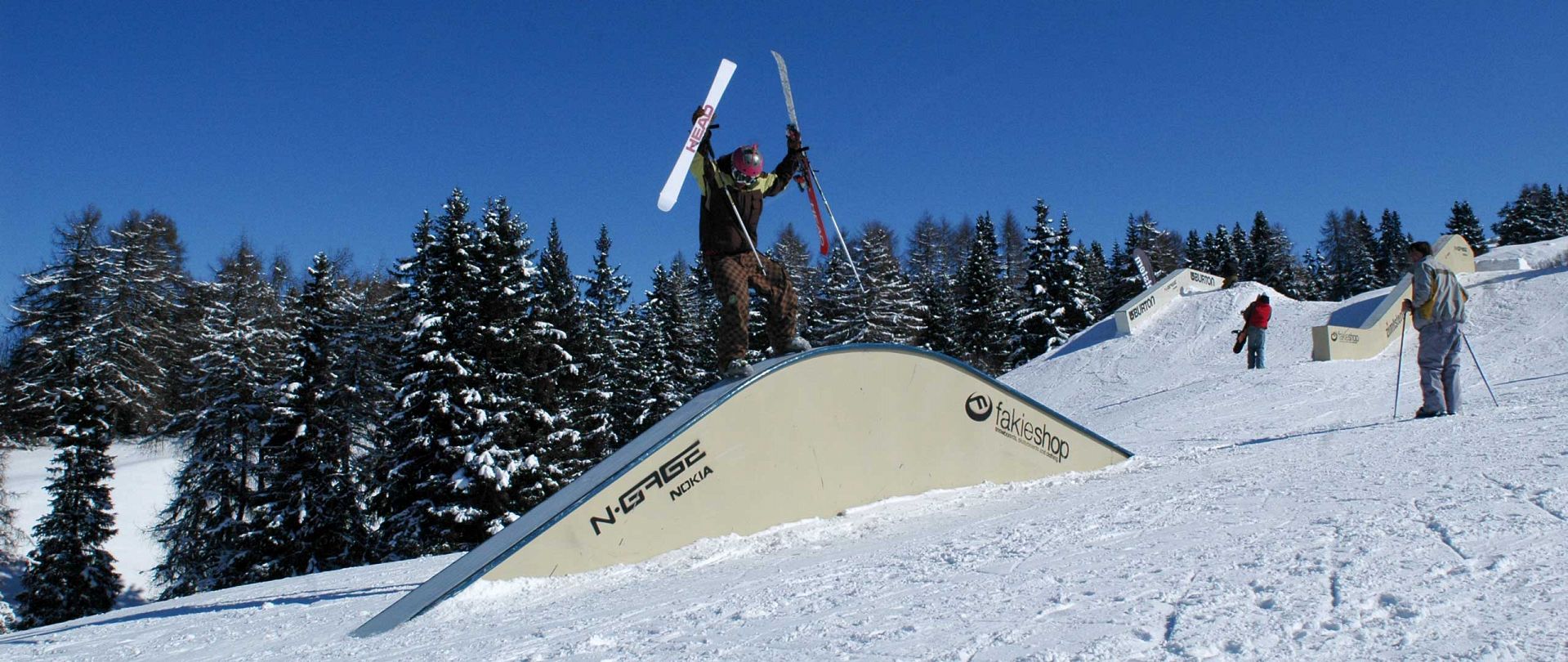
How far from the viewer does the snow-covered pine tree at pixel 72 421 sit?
891 inches

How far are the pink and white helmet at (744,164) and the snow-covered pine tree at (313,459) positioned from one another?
2140 cm

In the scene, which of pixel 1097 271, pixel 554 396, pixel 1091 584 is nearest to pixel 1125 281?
pixel 1097 271

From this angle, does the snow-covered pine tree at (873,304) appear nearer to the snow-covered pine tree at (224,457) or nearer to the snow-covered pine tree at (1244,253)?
the snow-covered pine tree at (224,457)

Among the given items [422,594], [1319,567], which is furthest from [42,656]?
[1319,567]

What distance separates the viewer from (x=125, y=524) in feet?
93.6

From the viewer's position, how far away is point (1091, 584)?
112 inches

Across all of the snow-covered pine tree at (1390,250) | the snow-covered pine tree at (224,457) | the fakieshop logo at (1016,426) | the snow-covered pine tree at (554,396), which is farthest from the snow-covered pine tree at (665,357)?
the snow-covered pine tree at (1390,250)

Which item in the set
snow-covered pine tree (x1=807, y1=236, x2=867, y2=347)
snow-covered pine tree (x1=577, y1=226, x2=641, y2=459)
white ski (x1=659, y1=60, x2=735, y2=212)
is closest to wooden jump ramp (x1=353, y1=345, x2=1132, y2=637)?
white ski (x1=659, y1=60, x2=735, y2=212)

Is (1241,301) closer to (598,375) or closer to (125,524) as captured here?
(598,375)

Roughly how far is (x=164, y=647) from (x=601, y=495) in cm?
209

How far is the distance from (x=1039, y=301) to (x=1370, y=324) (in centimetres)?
2504

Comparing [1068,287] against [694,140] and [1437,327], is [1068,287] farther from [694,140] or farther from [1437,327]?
[694,140]

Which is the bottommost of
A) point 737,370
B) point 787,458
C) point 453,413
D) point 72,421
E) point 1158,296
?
point 787,458

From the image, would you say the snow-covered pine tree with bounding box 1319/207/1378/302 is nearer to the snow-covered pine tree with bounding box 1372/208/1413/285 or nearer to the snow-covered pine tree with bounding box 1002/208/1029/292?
the snow-covered pine tree with bounding box 1372/208/1413/285
